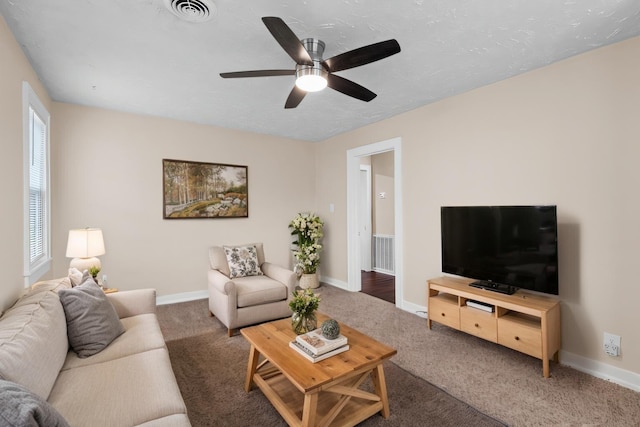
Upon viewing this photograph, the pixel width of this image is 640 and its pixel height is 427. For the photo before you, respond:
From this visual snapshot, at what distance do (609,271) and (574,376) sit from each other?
857 mm

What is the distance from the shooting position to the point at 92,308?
199 cm

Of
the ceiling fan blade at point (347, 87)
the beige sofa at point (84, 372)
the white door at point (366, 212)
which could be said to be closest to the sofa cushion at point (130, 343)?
the beige sofa at point (84, 372)

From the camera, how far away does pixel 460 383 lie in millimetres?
2311

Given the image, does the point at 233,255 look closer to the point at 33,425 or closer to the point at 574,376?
the point at 33,425

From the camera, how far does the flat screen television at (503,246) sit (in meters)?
2.51

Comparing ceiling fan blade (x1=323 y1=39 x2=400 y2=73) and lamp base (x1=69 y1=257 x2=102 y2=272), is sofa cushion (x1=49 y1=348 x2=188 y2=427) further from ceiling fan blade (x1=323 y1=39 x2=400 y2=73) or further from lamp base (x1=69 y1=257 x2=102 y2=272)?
ceiling fan blade (x1=323 y1=39 x2=400 y2=73)

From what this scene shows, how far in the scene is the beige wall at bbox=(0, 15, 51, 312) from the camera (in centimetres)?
196

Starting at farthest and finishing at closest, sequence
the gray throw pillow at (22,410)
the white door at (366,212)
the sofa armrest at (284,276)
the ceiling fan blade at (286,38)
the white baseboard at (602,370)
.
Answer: the white door at (366,212) < the sofa armrest at (284,276) < the white baseboard at (602,370) < the ceiling fan blade at (286,38) < the gray throw pillow at (22,410)

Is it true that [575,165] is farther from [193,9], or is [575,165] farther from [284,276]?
[193,9]

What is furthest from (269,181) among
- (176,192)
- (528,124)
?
(528,124)

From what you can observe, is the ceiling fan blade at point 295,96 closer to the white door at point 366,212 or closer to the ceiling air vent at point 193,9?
the ceiling air vent at point 193,9

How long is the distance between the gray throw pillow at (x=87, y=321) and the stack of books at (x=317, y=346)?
1195mm

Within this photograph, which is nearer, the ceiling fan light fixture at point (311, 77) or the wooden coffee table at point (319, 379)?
the wooden coffee table at point (319, 379)

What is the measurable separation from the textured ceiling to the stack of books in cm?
205
